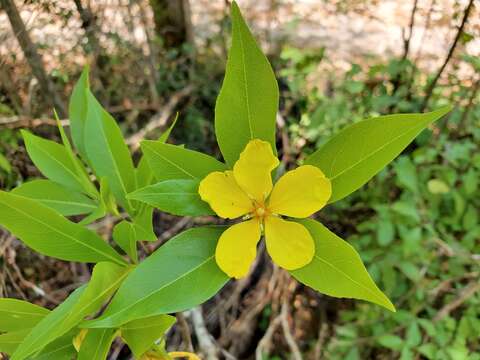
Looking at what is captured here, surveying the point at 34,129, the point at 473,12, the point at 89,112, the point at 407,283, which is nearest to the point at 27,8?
the point at 34,129

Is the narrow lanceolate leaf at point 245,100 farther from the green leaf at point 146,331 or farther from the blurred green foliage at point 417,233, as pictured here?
the blurred green foliage at point 417,233

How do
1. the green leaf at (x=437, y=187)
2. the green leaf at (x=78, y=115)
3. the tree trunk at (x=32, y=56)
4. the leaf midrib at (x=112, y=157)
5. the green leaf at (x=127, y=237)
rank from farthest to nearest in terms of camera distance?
the green leaf at (x=437, y=187), the tree trunk at (x=32, y=56), the green leaf at (x=78, y=115), the leaf midrib at (x=112, y=157), the green leaf at (x=127, y=237)

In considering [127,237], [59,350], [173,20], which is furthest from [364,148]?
[173,20]

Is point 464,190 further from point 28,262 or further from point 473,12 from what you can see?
point 28,262

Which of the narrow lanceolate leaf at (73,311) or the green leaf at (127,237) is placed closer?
the narrow lanceolate leaf at (73,311)

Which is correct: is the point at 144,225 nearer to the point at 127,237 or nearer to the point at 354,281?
the point at 127,237

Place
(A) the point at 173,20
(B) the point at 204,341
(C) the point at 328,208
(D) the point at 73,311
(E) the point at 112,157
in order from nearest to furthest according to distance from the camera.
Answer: (D) the point at 73,311
(E) the point at 112,157
(B) the point at 204,341
(C) the point at 328,208
(A) the point at 173,20

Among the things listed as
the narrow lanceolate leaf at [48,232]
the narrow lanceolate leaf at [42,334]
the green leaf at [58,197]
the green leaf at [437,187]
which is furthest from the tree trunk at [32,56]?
the green leaf at [437,187]
